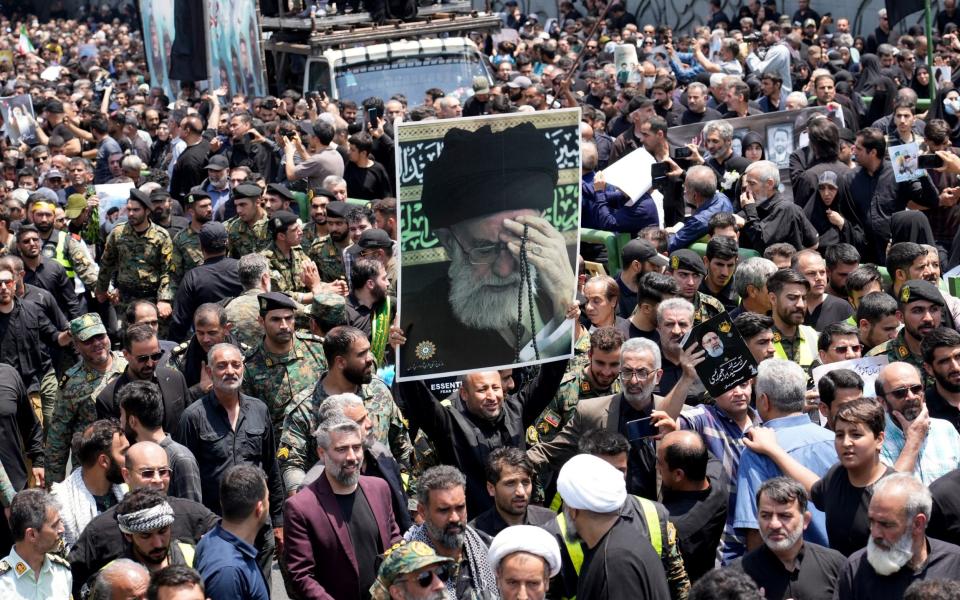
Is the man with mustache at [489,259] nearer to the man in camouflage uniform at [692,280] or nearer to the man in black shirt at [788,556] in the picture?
the man in camouflage uniform at [692,280]

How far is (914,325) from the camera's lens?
762 cm

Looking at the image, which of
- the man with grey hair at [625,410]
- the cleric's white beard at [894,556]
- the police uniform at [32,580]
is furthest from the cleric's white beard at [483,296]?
the cleric's white beard at [894,556]

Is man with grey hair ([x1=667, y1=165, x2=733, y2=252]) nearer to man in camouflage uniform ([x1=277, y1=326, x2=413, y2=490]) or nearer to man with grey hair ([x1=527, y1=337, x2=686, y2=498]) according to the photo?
man with grey hair ([x1=527, y1=337, x2=686, y2=498])

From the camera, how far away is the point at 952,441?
634cm

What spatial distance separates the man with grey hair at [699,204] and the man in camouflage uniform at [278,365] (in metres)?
3.02

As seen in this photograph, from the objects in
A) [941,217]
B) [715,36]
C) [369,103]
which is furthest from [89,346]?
[715,36]

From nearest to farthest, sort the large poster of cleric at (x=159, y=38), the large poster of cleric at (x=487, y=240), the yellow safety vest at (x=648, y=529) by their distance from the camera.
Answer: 1. the yellow safety vest at (x=648, y=529)
2. the large poster of cleric at (x=487, y=240)
3. the large poster of cleric at (x=159, y=38)

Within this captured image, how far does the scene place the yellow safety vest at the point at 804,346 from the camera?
26.5ft

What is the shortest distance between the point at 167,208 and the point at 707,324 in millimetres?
6264

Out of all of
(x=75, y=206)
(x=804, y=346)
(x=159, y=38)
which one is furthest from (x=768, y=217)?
(x=159, y=38)

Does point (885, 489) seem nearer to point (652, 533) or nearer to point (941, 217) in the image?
point (652, 533)

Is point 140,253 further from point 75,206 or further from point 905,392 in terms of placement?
point 905,392

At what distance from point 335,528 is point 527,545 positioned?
52.2 inches

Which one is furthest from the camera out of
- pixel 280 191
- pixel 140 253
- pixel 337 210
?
pixel 280 191
